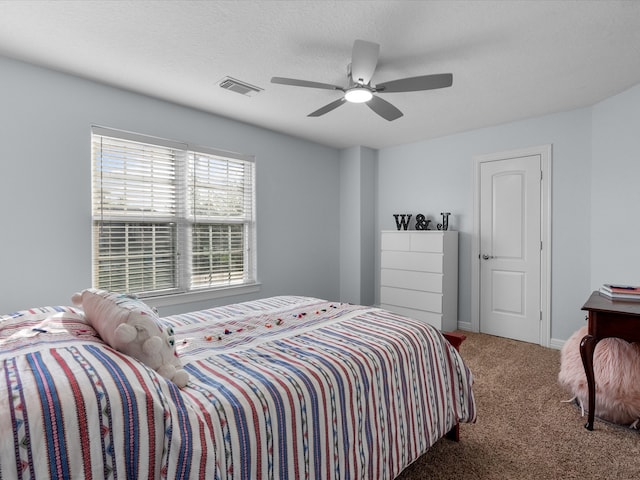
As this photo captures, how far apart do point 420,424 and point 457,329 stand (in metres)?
2.96

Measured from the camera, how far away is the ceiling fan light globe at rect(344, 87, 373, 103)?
2.38 metres

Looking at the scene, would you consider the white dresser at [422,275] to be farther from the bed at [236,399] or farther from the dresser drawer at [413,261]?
the bed at [236,399]

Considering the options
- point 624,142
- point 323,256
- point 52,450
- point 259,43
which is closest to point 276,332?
point 52,450

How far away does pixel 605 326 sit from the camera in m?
2.09

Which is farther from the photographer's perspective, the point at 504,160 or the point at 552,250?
the point at 504,160

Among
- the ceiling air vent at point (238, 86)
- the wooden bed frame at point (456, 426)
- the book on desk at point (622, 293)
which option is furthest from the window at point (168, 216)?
the book on desk at point (622, 293)

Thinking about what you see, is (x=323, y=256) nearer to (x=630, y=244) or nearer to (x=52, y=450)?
(x=630, y=244)

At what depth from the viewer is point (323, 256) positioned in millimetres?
4969

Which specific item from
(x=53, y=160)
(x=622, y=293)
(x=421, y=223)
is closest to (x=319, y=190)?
(x=421, y=223)

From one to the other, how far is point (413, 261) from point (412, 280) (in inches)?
9.5

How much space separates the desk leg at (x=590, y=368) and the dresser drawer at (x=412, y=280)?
76.8 inches

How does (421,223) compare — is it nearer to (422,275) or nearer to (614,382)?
(422,275)

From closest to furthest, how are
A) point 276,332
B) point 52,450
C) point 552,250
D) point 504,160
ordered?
point 52,450 → point 276,332 → point 552,250 → point 504,160

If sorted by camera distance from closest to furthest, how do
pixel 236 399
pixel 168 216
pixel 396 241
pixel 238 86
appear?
pixel 236 399, pixel 238 86, pixel 168 216, pixel 396 241
